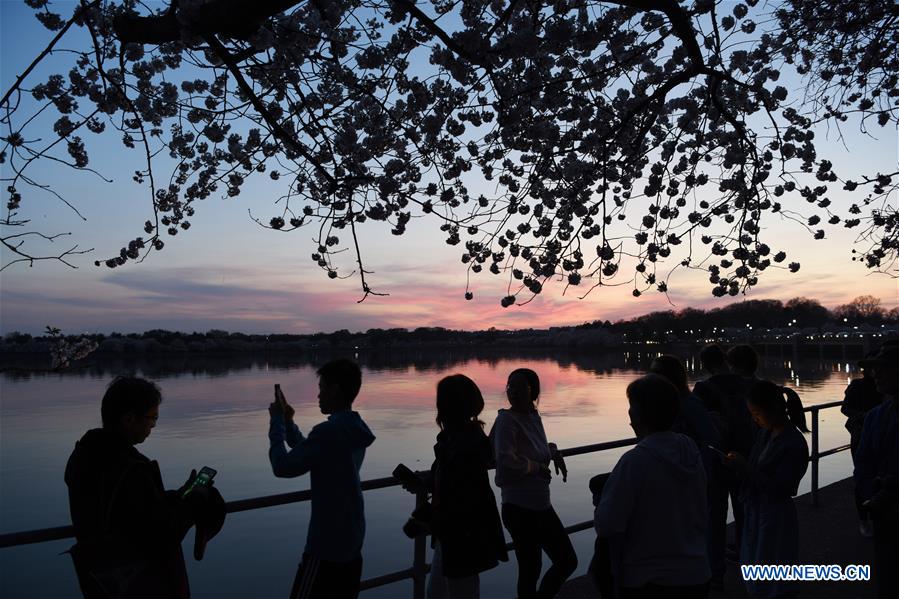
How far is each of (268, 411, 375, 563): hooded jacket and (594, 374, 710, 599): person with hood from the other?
118 cm

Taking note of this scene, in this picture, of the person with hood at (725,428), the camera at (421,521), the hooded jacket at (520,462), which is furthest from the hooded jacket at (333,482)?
the person with hood at (725,428)

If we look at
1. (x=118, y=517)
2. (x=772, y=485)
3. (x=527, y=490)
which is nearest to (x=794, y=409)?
(x=772, y=485)

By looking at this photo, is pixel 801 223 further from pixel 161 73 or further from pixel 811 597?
pixel 161 73

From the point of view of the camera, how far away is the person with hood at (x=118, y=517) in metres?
2.28

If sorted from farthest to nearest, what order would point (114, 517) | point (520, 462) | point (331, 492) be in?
point (520, 462) → point (331, 492) → point (114, 517)

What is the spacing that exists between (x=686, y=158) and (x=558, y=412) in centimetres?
2423

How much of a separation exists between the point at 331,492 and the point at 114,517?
105 centimetres

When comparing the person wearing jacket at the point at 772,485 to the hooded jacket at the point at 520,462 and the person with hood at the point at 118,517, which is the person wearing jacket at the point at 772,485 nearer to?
the hooded jacket at the point at 520,462

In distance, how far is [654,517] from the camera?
8.59ft

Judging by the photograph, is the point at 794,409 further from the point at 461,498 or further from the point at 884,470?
the point at 461,498

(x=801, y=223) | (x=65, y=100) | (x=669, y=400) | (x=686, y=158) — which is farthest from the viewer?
(x=686, y=158)

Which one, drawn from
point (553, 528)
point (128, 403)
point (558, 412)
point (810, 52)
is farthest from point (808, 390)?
point (128, 403)

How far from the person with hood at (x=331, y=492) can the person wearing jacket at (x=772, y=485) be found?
239cm

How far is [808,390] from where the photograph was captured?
3753cm
